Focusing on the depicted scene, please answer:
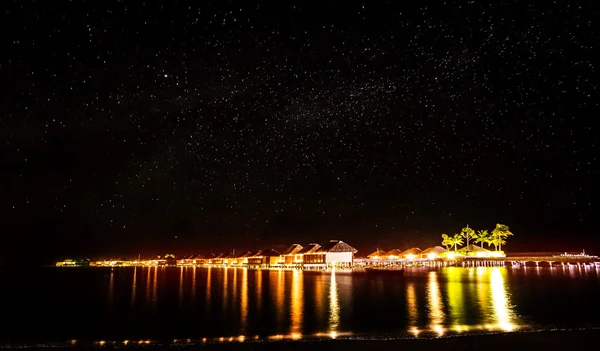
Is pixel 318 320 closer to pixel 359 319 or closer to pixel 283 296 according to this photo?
pixel 359 319

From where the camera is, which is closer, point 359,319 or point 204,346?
point 204,346

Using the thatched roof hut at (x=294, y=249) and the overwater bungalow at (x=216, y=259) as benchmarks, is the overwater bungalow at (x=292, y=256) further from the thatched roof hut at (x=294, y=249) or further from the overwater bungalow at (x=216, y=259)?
the overwater bungalow at (x=216, y=259)

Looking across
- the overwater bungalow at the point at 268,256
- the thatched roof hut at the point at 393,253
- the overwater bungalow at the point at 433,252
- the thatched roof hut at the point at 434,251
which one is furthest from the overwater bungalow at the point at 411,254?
the overwater bungalow at the point at 268,256

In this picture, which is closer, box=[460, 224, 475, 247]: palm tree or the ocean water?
the ocean water

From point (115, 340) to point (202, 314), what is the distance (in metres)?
6.39

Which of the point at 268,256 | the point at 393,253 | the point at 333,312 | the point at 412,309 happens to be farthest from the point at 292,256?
the point at 333,312

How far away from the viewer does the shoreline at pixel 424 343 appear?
45.9 feet

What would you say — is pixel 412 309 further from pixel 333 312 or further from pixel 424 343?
pixel 424 343

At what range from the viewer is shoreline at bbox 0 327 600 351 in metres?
14.0

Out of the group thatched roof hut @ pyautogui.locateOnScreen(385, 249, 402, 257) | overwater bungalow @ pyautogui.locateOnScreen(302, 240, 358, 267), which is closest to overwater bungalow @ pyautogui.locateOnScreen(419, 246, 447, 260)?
thatched roof hut @ pyautogui.locateOnScreen(385, 249, 402, 257)

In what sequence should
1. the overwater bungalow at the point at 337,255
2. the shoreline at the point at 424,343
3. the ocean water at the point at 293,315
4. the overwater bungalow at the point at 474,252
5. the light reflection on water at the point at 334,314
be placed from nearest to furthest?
the shoreline at the point at 424,343
the light reflection on water at the point at 334,314
the ocean water at the point at 293,315
the overwater bungalow at the point at 337,255
the overwater bungalow at the point at 474,252

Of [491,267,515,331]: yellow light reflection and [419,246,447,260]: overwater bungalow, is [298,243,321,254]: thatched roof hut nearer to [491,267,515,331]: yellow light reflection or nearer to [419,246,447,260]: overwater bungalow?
[419,246,447,260]: overwater bungalow

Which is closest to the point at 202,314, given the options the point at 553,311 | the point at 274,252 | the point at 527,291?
the point at 553,311

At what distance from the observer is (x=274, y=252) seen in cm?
11419
